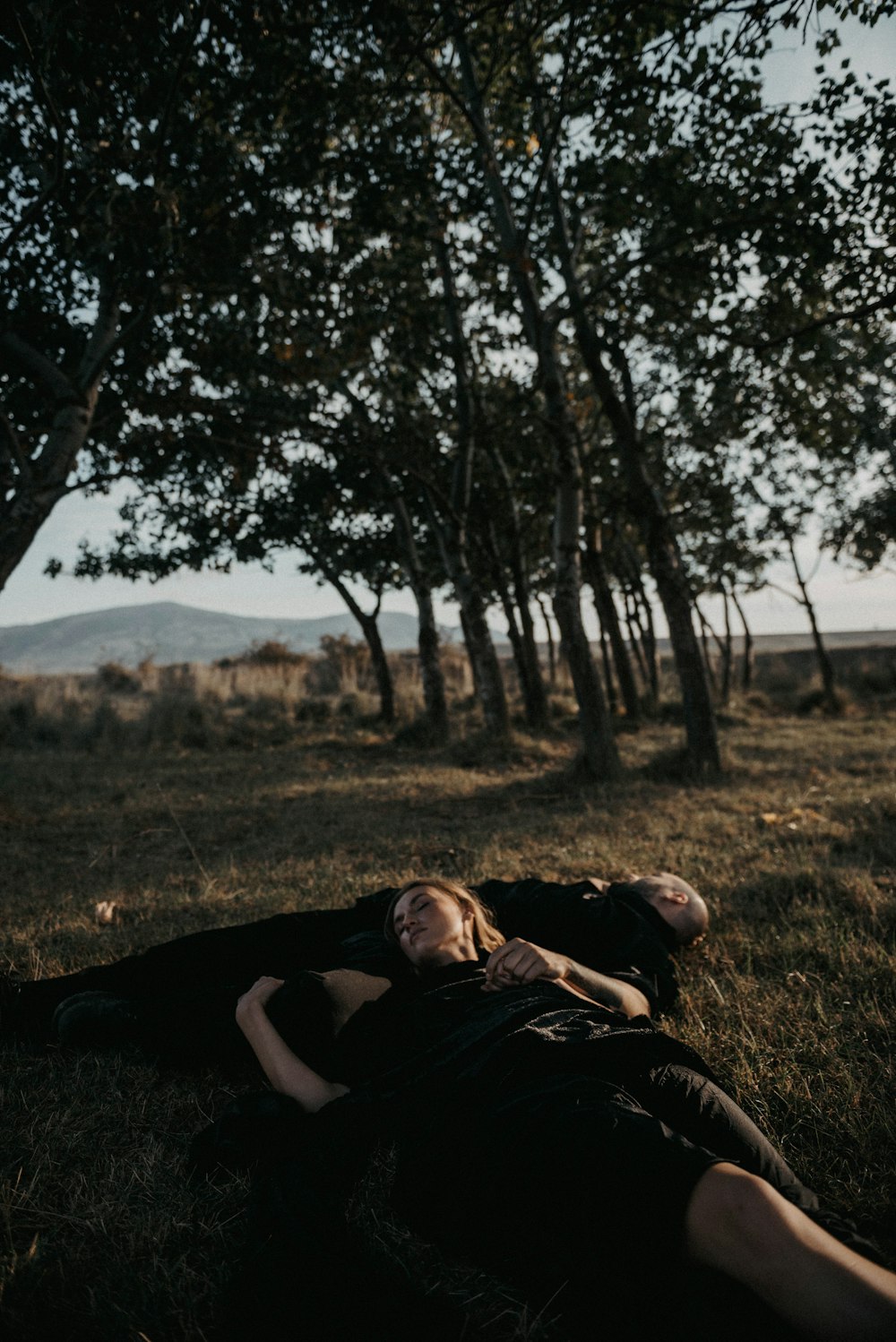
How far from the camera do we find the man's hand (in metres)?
2.22

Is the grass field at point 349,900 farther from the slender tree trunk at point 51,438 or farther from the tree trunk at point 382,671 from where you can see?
the tree trunk at point 382,671

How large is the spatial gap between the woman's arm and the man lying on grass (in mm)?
97

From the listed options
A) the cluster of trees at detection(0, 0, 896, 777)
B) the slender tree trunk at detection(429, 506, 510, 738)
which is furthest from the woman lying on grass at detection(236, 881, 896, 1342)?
the slender tree trunk at detection(429, 506, 510, 738)

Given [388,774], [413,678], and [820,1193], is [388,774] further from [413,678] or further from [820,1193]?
[413,678]

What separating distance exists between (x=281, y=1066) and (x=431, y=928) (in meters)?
0.70

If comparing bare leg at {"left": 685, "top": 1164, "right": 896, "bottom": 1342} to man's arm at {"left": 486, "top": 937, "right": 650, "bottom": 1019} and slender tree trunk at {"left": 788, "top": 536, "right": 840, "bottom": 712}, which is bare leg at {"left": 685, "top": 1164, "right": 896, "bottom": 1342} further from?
slender tree trunk at {"left": 788, "top": 536, "right": 840, "bottom": 712}

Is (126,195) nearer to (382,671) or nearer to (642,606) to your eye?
(382,671)

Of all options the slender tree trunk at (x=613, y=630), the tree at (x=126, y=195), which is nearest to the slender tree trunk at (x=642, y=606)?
the slender tree trunk at (x=613, y=630)

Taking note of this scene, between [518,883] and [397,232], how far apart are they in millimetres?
8850

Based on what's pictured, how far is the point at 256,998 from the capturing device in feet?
7.56

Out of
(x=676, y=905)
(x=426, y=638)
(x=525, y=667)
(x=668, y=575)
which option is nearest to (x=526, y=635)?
(x=525, y=667)

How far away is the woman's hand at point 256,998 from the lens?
2266 millimetres

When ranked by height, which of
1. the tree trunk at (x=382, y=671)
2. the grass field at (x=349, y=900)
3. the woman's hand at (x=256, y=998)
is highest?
the tree trunk at (x=382, y=671)

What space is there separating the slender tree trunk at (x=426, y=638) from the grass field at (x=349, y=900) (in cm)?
251
